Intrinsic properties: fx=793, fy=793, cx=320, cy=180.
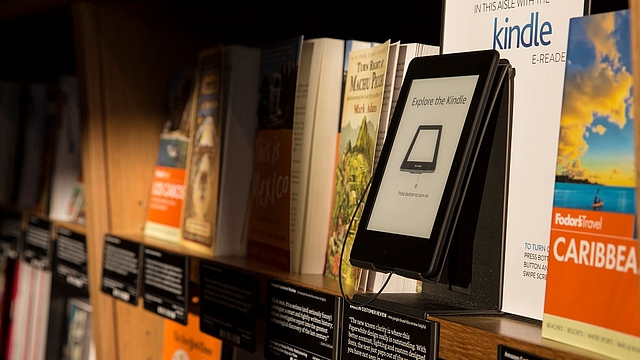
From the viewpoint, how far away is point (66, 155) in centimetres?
223

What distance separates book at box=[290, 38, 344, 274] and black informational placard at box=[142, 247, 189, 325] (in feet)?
0.98

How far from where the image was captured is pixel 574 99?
2.47 feet

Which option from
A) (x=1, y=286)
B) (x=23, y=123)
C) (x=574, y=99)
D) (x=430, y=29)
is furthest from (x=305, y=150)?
(x=1, y=286)

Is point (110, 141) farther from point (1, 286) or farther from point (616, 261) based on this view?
point (616, 261)

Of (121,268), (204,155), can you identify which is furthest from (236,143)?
(121,268)

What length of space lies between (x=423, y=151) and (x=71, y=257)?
1280 millimetres

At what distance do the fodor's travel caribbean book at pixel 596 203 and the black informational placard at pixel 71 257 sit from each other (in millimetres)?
1334

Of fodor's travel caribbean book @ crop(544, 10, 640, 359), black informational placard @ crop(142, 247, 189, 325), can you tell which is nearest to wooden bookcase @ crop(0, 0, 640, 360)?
black informational placard @ crop(142, 247, 189, 325)

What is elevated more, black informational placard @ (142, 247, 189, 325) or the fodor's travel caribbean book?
the fodor's travel caribbean book

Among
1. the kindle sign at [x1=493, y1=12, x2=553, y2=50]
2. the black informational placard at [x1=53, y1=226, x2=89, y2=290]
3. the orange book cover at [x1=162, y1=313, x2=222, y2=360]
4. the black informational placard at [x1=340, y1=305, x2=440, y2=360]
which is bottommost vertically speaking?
the orange book cover at [x1=162, y1=313, x2=222, y2=360]

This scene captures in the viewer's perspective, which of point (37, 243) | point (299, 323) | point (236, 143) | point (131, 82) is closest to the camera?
point (299, 323)

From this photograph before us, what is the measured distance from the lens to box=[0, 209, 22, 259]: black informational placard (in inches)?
89.0

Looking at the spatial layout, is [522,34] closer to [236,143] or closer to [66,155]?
[236,143]

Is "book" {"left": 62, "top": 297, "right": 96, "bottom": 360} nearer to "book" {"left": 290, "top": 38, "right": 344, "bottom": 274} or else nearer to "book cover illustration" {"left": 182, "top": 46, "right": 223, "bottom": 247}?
"book cover illustration" {"left": 182, "top": 46, "right": 223, "bottom": 247}
